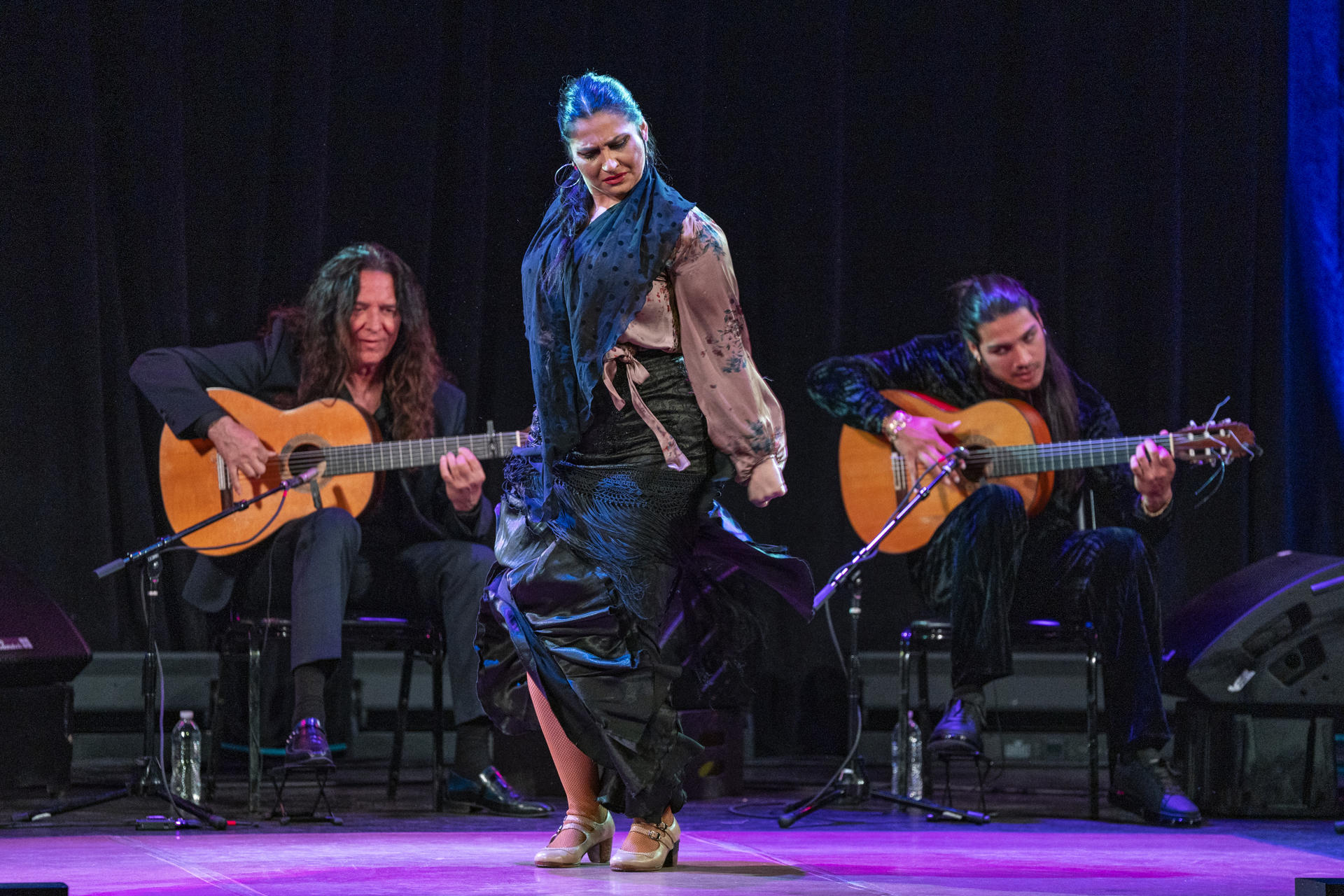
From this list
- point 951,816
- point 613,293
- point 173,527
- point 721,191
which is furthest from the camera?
point 721,191

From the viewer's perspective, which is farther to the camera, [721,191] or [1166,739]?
[721,191]

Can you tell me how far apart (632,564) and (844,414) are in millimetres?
1756

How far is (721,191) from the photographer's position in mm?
4969

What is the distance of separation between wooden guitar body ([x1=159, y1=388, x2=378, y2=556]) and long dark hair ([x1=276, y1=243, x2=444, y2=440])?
9 cm

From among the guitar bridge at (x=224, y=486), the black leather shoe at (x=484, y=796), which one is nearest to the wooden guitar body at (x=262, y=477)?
the guitar bridge at (x=224, y=486)

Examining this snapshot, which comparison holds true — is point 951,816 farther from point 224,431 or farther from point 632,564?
point 224,431

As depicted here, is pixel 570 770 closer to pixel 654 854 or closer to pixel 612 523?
pixel 654 854

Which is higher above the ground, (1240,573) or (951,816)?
(1240,573)

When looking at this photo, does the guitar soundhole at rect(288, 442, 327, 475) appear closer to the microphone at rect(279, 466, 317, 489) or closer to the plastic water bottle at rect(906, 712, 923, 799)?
the microphone at rect(279, 466, 317, 489)

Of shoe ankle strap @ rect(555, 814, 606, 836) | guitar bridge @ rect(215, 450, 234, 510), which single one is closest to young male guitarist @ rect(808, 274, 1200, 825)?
shoe ankle strap @ rect(555, 814, 606, 836)

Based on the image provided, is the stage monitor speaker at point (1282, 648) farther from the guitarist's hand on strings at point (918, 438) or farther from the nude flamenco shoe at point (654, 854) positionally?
the nude flamenco shoe at point (654, 854)

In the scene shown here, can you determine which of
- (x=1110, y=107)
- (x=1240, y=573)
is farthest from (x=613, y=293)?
(x=1110, y=107)

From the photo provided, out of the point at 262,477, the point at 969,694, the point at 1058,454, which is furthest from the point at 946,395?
the point at 262,477

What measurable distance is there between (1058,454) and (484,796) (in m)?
1.72
